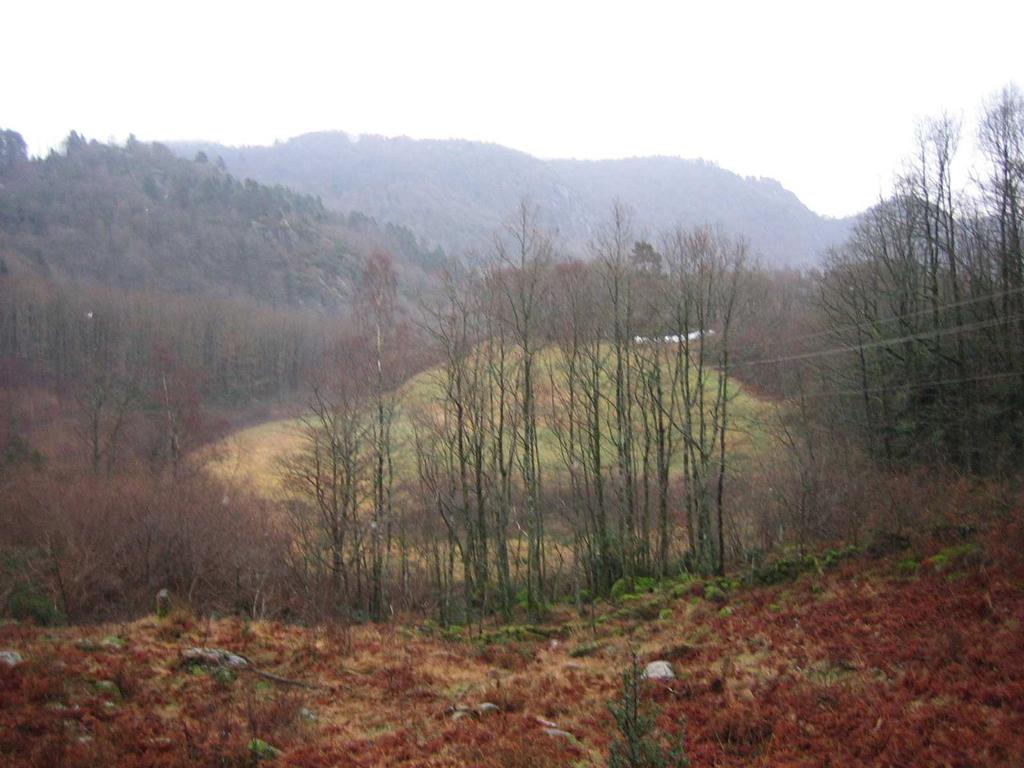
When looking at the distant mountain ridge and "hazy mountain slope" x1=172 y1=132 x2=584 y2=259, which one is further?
"hazy mountain slope" x1=172 y1=132 x2=584 y2=259

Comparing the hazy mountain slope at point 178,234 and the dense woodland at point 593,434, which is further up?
the hazy mountain slope at point 178,234

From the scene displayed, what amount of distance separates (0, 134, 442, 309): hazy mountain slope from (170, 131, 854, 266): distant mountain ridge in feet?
68.9

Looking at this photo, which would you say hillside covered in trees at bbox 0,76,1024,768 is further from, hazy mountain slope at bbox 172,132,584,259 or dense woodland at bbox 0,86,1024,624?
hazy mountain slope at bbox 172,132,584,259

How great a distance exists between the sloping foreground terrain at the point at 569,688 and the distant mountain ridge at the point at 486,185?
2949 inches

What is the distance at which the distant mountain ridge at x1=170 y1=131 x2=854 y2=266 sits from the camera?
10550 centimetres

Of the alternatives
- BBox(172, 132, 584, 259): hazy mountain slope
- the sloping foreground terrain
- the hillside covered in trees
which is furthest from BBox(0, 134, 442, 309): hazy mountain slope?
the sloping foreground terrain

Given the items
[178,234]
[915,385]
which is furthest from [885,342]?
[178,234]

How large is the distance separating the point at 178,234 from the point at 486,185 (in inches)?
3061

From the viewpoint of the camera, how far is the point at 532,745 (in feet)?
23.8

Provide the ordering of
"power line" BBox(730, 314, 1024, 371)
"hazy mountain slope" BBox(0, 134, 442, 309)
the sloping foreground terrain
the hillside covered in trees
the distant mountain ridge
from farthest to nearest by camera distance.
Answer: the distant mountain ridge < "hazy mountain slope" BBox(0, 134, 442, 309) < "power line" BBox(730, 314, 1024, 371) < the hillside covered in trees < the sloping foreground terrain

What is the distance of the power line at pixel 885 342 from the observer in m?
20.2

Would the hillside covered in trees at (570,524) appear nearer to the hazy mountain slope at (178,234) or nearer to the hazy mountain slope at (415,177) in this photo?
the hazy mountain slope at (178,234)

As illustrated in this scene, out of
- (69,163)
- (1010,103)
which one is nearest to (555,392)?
(1010,103)

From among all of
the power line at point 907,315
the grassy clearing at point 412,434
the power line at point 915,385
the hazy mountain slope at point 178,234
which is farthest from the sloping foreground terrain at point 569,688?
the hazy mountain slope at point 178,234
